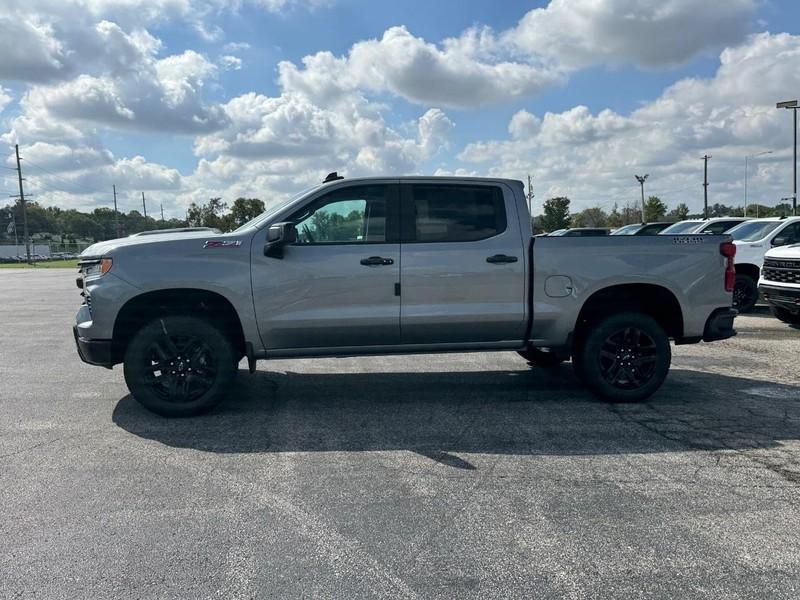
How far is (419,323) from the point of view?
5.47 metres

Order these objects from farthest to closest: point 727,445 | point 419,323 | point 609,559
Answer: point 419,323, point 727,445, point 609,559

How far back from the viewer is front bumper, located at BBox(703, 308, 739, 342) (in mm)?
5789

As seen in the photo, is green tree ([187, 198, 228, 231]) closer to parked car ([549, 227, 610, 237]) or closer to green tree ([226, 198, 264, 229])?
green tree ([226, 198, 264, 229])

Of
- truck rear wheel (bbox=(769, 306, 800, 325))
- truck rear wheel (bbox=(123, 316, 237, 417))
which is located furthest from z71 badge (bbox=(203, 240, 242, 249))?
truck rear wheel (bbox=(769, 306, 800, 325))

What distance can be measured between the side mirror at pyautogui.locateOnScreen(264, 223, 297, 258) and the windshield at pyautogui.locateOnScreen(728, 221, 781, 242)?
1049cm

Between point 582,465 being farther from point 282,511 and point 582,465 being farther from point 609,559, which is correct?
point 282,511

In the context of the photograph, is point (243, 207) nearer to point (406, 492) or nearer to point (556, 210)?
point (556, 210)

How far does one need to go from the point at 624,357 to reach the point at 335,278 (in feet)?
A: 9.29

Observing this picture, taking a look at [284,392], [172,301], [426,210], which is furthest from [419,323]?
[172,301]

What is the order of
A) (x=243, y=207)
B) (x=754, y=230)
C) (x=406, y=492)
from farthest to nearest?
1. (x=243, y=207)
2. (x=754, y=230)
3. (x=406, y=492)

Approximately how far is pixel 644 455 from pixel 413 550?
2127mm

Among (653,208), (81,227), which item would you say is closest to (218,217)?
(653,208)

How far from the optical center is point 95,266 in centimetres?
523

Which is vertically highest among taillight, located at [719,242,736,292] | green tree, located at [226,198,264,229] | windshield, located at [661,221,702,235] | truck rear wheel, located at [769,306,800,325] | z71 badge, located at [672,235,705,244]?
green tree, located at [226,198,264,229]
